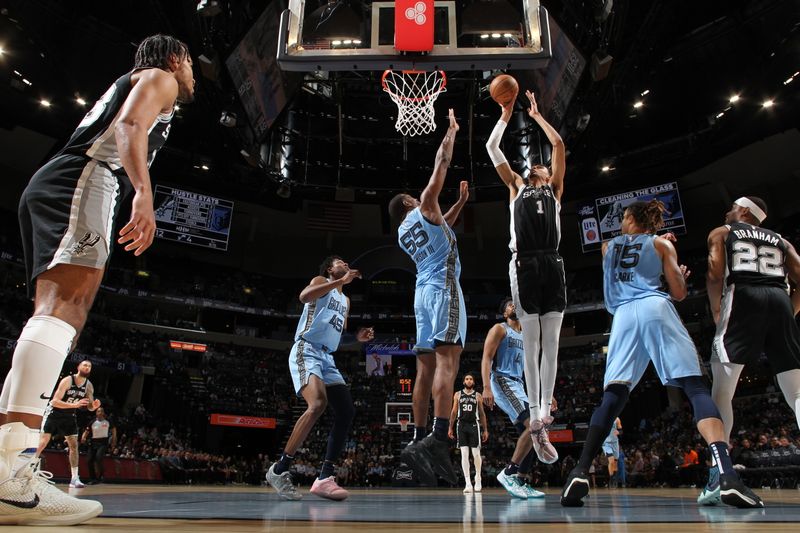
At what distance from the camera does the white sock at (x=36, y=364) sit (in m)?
2.41

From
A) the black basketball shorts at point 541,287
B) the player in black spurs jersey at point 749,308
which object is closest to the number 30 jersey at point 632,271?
the black basketball shorts at point 541,287

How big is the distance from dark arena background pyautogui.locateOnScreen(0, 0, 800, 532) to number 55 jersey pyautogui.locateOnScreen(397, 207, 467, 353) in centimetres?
120

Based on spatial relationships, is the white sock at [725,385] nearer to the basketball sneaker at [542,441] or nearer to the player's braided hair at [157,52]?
the basketball sneaker at [542,441]

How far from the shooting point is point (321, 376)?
5578 millimetres

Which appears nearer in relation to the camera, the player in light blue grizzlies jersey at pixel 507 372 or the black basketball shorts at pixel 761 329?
the black basketball shorts at pixel 761 329

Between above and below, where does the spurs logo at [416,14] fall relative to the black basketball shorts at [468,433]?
above

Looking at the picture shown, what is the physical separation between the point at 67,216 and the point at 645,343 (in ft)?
11.8

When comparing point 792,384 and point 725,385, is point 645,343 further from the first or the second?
point 792,384

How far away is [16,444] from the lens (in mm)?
2324

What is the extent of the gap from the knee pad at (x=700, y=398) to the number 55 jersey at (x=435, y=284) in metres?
1.75

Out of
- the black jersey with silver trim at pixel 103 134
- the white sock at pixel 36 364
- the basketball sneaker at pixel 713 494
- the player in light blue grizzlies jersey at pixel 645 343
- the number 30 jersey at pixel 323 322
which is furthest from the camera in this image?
the number 30 jersey at pixel 323 322

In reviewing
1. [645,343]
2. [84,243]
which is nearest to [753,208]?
[645,343]

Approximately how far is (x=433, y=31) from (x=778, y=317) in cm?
479

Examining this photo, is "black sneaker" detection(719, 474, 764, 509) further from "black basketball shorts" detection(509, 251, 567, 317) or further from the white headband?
the white headband
